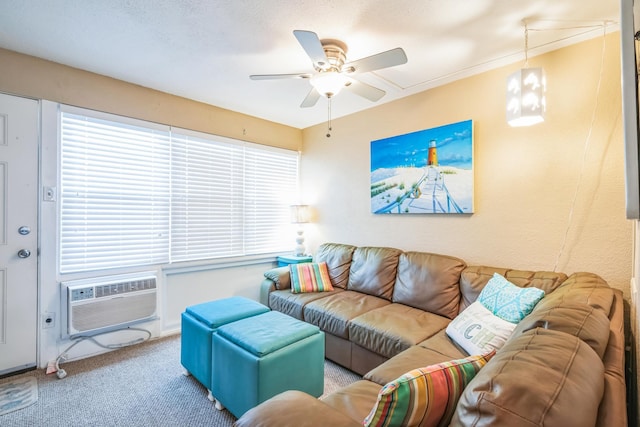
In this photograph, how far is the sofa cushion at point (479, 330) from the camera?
162 cm

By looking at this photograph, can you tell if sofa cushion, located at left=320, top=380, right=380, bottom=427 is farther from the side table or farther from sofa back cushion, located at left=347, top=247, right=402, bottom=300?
the side table

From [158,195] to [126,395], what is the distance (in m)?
1.82

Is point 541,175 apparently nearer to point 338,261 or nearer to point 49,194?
point 338,261

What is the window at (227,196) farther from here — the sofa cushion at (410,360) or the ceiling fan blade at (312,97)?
the sofa cushion at (410,360)

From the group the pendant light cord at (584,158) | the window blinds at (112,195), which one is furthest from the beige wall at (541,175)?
the window blinds at (112,195)

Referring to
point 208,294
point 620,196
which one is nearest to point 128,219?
point 208,294

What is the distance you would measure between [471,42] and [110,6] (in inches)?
96.0

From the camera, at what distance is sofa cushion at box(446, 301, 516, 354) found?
162 cm

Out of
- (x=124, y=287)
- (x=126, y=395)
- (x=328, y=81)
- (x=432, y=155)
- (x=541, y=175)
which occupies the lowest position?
(x=126, y=395)

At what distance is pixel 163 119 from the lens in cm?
305

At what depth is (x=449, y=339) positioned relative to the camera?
1.92m

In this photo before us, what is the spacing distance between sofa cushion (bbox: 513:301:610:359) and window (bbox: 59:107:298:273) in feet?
10.4

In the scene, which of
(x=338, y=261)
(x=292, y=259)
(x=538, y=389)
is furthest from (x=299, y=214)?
(x=538, y=389)

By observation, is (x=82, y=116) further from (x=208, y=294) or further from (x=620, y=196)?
(x=620, y=196)
